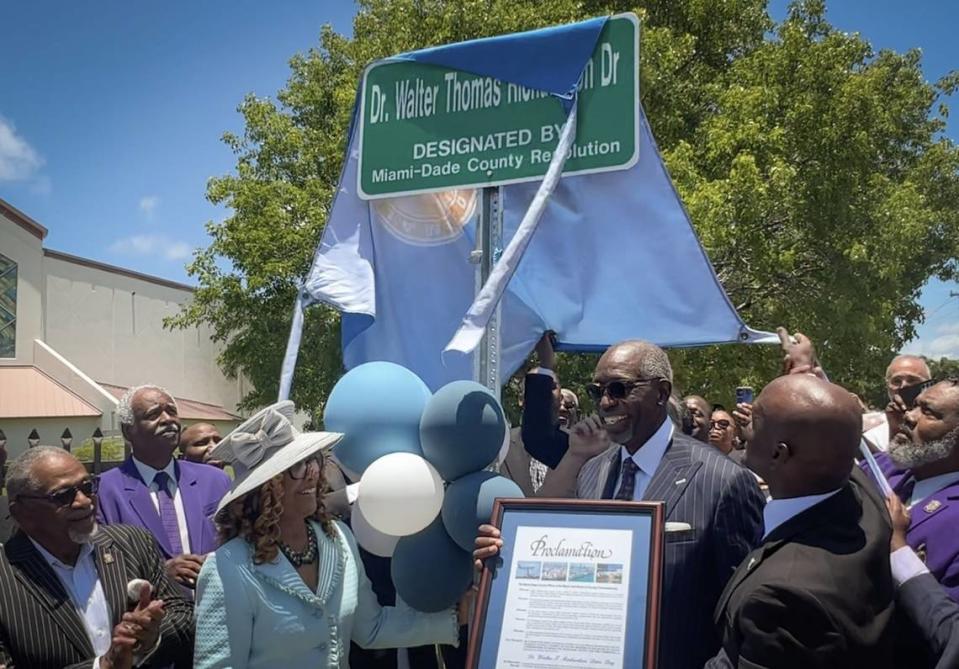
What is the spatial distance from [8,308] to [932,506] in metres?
36.2

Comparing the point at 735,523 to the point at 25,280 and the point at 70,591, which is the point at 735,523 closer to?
the point at 70,591

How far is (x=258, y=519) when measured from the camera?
3.02 metres

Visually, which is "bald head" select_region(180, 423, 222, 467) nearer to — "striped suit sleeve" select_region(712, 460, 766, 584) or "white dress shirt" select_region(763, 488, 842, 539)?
"striped suit sleeve" select_region(712, 460, 766, 584)

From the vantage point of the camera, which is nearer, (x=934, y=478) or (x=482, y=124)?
(x=934, y=478)

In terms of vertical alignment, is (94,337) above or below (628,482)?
above

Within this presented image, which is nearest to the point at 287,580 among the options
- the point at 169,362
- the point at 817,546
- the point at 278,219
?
the point at 817,546

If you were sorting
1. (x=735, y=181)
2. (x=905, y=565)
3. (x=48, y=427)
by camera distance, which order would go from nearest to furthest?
(x=905, y=565)
(x=735, y=181)
(x=48, y=427)

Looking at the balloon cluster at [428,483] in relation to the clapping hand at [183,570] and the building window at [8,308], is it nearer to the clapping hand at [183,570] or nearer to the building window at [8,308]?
the clapping hand at [183,570]

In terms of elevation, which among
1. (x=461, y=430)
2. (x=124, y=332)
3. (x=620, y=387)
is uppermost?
(x=124, y=332)

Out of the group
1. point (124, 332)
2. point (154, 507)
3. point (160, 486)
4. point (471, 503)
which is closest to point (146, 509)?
point (154, 507)

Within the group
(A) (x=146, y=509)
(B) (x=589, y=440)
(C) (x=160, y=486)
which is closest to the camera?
(B) (x=589, y=440)

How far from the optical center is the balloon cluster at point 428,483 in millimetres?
3406

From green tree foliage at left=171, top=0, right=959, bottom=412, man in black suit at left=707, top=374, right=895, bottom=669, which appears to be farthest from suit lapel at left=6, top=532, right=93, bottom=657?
green tree foliage at left=171, top=0, right=959, bottom=412

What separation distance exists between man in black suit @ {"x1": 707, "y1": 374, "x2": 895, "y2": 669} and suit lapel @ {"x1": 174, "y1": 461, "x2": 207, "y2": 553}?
3266 mm
